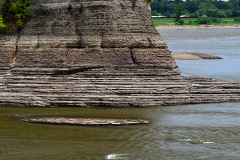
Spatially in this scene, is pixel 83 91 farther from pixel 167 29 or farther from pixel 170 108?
pixel 167 29

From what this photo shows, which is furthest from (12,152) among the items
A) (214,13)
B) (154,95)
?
(214,13)

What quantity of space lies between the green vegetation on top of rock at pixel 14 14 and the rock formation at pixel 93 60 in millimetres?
379

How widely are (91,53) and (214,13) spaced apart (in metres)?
164

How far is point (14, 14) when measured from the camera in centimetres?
2872

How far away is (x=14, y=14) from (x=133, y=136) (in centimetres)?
1171

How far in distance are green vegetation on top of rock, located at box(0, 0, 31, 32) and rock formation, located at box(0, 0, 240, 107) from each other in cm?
38

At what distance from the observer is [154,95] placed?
82.9ft

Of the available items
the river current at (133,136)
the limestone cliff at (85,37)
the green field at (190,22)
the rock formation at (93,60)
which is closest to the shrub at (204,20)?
the green field at (190,22)

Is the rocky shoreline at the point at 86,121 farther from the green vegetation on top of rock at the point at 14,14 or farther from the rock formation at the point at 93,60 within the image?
the green vegetation on top of rock at the point at 14,14

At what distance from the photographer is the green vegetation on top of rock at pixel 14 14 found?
28.3m

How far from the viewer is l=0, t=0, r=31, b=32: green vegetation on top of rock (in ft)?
92.9

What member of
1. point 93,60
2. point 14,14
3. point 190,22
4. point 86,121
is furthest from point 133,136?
point 190,22

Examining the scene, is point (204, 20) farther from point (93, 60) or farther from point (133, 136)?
point (133, 136)

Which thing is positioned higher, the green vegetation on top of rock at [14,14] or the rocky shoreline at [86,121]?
the green vegetation on top of rock at [14,14]
